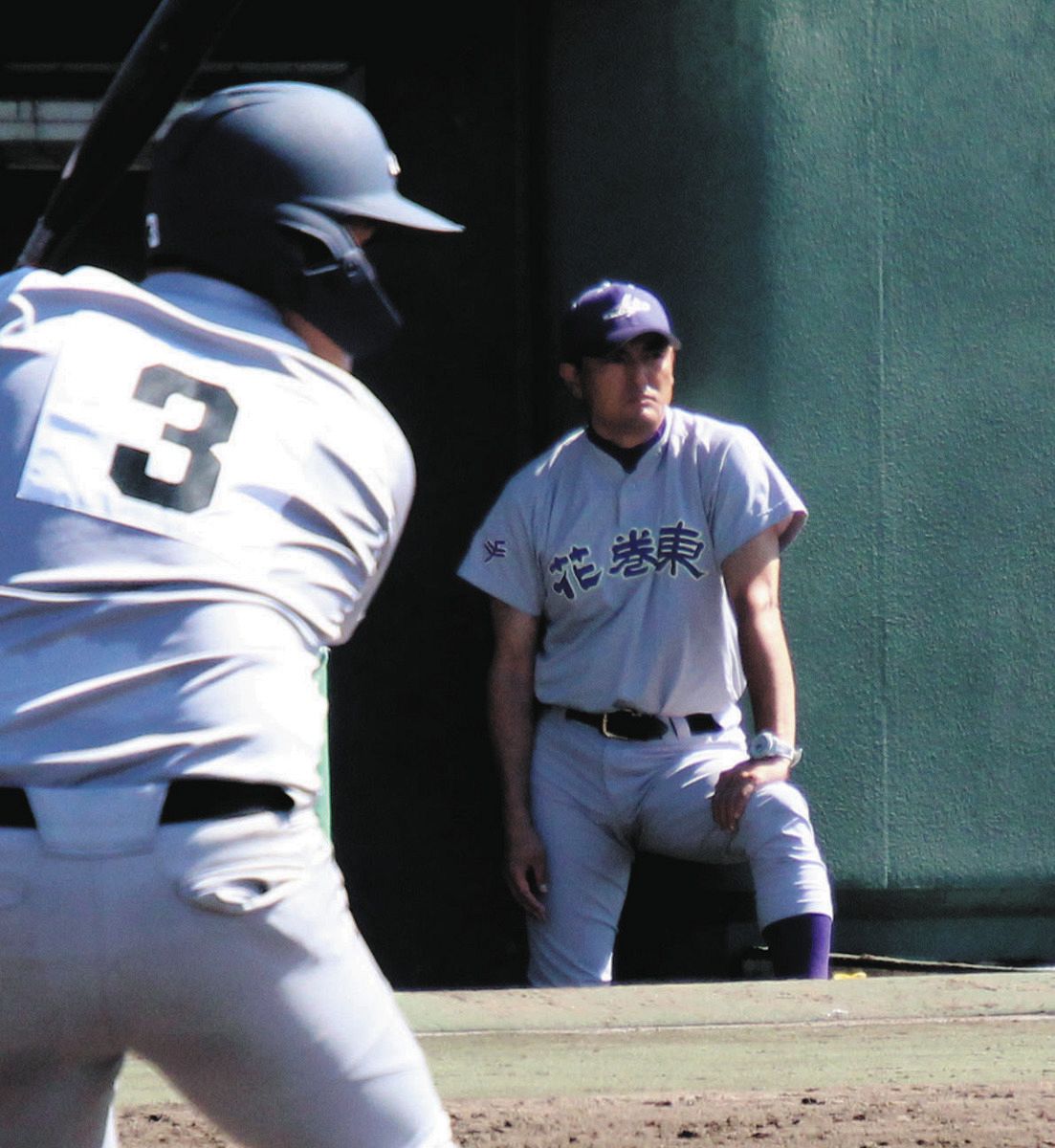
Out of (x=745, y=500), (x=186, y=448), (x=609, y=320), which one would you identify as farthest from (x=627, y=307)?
(x=186, y=448)

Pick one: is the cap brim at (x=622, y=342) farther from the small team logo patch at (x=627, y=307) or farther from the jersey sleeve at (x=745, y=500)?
the jersey sleeve at (x=745, y=500)

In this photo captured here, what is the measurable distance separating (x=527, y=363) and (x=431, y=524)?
51 cm

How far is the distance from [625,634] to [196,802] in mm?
3101

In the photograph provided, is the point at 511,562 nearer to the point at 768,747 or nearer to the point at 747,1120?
the point at 768,747

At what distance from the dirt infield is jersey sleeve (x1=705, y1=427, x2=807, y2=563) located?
1.71 m

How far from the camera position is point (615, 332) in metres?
4.80

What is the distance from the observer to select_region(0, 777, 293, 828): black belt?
5.66ft

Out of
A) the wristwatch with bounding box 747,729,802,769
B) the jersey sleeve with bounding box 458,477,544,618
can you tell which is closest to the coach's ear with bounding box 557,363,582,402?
the jersey sleeve with bounding box 458,477,544,618

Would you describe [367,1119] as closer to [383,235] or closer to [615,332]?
[383,235]

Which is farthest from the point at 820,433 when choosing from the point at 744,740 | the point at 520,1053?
the point at 520,1053

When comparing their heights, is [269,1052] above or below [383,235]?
below

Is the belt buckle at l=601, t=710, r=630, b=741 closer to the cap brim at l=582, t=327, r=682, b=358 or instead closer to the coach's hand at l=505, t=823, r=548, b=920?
the coach's hand at l=505, t=823, r=548, b=920

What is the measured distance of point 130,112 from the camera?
148 inches

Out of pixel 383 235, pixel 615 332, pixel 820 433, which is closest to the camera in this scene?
pixel 383 235
